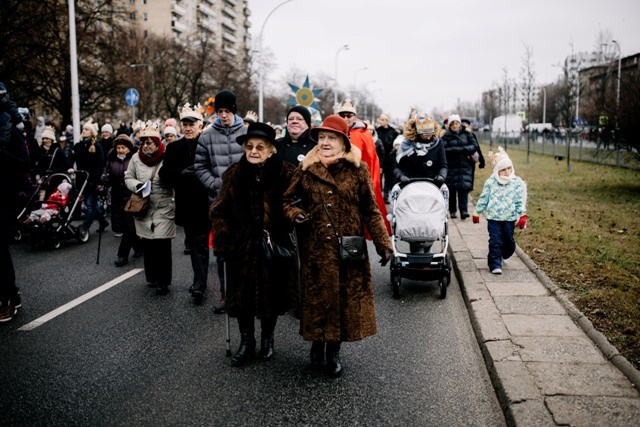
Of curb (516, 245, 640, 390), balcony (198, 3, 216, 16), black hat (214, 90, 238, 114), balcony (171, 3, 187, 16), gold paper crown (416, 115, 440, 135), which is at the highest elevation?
balcony (198, 3, 216, 16)

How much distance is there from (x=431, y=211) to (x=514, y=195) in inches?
52.8

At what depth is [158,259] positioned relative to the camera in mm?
7539

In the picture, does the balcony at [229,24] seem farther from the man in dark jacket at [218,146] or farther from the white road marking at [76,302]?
the man in dark jacket at [218,146]

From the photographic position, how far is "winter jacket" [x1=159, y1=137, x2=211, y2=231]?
698cm

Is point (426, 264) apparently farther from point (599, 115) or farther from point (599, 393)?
point (599, 115)

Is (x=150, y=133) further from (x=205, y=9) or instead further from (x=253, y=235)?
(x=205, y=9)

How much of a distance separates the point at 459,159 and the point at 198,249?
6854mm

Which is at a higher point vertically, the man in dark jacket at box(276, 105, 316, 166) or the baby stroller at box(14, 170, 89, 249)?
the man in dark jacket at box(276, 105, 316, 166)

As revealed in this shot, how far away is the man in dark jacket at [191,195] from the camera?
22.9 ft

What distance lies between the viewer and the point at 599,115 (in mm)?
17875

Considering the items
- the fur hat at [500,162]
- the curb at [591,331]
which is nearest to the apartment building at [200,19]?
the fur hat at [500,162]

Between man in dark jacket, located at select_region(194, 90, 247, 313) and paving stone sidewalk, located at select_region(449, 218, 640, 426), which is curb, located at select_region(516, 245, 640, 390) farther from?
man in dark jacket, located at select_region(194, 90, 247, 313)

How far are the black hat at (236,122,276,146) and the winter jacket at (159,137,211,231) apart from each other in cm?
210

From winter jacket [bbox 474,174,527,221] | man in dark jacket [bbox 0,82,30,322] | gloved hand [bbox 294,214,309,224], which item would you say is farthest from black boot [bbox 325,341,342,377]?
winter jacket [bbox 474,174,527,221]
